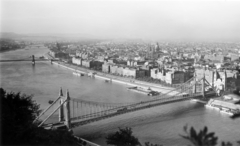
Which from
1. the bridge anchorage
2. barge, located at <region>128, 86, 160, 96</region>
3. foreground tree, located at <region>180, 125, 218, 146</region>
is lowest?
barge, located at <region>128, 86, 160, 96</region>

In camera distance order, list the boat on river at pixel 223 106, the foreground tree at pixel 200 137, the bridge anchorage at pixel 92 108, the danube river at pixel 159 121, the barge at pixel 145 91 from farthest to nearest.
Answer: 1. the barge at pixel 145 91
2. the boat on river at pixel 223 106
3. the bridge anchorage at pixel 92 108
4. the danube river at pixel 159 121
5. the foreground tree at pixel 200 137

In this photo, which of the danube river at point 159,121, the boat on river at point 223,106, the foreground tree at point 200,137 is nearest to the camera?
the foreground tree at point 200,137

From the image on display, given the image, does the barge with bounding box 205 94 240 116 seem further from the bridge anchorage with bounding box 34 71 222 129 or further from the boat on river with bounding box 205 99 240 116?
the bridge anchorage with bounding box 34 71 222 129

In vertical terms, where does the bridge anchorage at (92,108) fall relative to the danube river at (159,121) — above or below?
above

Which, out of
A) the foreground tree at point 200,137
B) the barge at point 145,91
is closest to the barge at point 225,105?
the barge at point 145,91

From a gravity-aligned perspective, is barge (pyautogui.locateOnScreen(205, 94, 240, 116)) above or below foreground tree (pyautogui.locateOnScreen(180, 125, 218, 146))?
below

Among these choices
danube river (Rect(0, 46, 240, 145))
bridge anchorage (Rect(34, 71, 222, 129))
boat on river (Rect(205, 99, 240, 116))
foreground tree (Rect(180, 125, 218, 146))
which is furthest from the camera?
boat on river (Rect(205, 99, 240, 116))

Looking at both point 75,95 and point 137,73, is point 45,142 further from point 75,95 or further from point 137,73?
point 137,73

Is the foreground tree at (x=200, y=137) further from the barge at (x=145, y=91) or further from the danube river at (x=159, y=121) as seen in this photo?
the barge at (x=145, y=91)

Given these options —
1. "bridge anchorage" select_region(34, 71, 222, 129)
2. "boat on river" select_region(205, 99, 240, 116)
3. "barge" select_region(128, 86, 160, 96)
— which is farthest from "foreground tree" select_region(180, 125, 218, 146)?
"barge" select_region(128, 86, 160, 96)

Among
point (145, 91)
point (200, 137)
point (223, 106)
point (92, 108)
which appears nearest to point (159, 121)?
point (92, 108)

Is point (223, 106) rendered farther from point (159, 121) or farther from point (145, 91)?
point (145, 91)
